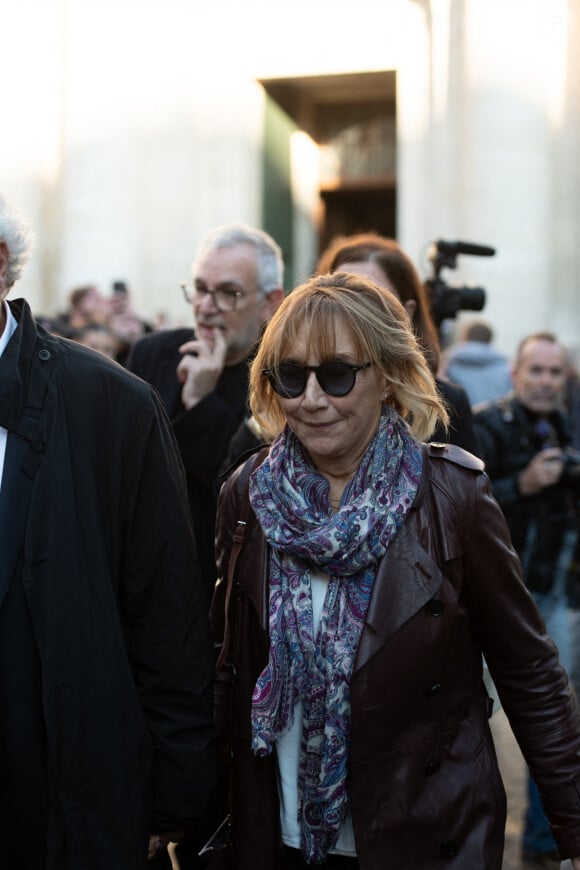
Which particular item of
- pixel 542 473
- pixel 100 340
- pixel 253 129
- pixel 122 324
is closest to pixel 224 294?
pixel 542 473

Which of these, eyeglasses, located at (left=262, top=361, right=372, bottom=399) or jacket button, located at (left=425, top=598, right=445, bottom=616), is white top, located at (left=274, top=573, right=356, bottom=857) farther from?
eyeglasses, located at (left=262, top=361, right=372, bottom=399)

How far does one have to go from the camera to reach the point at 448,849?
2.29 m

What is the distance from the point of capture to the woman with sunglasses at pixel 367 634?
2.26 m

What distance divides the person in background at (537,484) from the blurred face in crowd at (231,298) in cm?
132

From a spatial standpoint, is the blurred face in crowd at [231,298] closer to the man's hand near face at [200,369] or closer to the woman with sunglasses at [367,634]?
the man's hand near face at [200,369]

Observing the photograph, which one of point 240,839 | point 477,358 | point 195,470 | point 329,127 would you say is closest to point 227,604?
point 240,839

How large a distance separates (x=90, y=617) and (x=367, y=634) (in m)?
0.53

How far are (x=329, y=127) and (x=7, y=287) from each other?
1441 centimetres

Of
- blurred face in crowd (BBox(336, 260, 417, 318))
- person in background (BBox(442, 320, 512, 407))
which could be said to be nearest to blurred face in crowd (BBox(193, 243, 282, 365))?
blurred face in crowd (BBox(336, 260, 417, 318))

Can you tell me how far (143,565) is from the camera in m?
2.25

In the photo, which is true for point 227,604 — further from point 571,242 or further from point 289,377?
point 571,242

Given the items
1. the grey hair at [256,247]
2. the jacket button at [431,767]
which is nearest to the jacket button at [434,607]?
the jacket button at [431,767]

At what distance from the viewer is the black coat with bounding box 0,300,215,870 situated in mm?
2072

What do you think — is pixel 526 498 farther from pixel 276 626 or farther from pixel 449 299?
pixel 276 626
